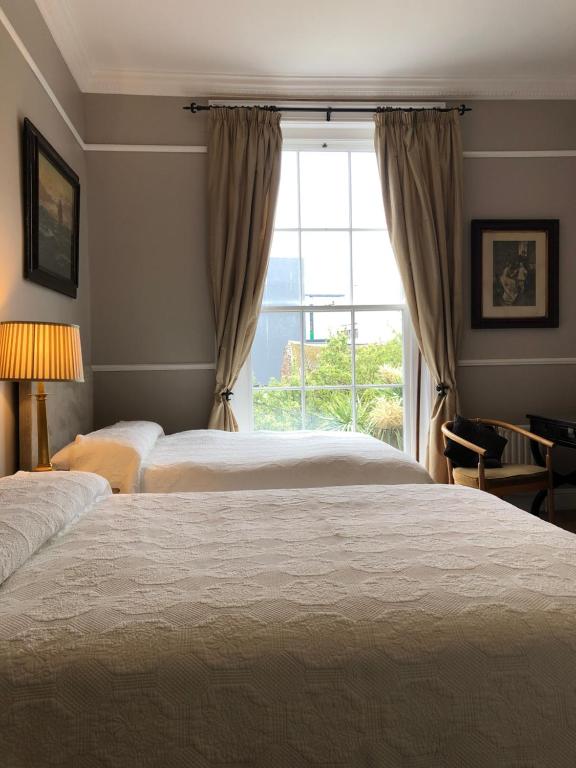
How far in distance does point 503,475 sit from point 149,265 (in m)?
2.57

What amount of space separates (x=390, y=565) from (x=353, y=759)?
0.43 m

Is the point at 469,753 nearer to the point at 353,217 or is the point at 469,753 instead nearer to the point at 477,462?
the point at 477,462

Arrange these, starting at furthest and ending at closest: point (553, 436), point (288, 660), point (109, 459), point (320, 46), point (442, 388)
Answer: point (442, 388) < point (553, 436) < point (320, 46) < point (109, 459) < point (288, 660)

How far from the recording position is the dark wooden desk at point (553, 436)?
146 inches

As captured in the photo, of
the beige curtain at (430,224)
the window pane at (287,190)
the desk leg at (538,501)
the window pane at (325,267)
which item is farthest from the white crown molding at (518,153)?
the desk leg at (538,501)

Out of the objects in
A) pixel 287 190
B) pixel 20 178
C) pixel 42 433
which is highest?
pixel 287 190

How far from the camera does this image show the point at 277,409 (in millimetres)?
4191

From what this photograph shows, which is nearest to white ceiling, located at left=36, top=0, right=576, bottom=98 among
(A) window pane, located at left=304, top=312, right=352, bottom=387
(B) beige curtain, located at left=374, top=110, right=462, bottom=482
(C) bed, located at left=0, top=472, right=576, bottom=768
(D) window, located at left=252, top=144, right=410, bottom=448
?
(B) beige curtain, located at left=374, top=110, right=462, bottom=482

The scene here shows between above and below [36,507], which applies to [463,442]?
below

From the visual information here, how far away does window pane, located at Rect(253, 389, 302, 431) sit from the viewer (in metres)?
4.19

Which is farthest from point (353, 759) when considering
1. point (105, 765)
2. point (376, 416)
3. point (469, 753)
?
point (376, 416)

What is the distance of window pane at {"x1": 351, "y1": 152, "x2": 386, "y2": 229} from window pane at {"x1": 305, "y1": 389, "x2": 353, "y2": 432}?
1.18 m

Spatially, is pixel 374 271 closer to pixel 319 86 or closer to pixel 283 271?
pixel 283 271

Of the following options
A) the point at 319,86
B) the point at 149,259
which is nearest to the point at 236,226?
the point at 149,259
